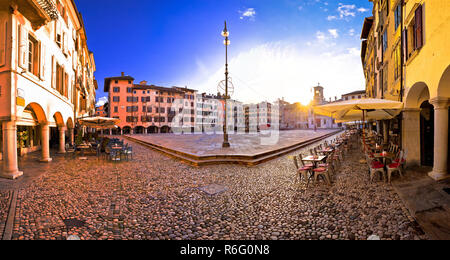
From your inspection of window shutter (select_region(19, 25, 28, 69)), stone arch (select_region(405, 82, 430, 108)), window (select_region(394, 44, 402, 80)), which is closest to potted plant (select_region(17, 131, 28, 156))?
window shutter (select_region(19, 25, 28, 69))

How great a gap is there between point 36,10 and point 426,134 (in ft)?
57.8

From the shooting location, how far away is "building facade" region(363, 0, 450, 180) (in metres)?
6.43

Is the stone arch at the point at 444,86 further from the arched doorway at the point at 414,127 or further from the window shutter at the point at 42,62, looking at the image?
the window shutter at the point at 42,62

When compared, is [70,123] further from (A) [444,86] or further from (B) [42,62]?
(A) [444,86]

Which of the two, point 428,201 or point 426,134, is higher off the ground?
point 426,134

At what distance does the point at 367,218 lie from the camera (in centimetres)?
430

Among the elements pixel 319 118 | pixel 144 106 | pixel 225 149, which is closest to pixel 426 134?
pixel 225 149

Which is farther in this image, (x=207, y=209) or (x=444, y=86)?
(x=444, y=86)

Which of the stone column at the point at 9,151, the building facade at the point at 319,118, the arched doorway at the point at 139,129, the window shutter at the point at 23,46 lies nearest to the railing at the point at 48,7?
the window shutter at the point at 23,46

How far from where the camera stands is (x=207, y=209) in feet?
16.2

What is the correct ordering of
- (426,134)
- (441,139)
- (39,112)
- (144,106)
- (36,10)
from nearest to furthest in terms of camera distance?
(441,139)
(36,10)
(426,134)
(39,112)
(144,106)
